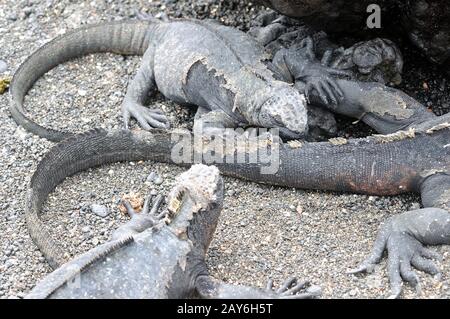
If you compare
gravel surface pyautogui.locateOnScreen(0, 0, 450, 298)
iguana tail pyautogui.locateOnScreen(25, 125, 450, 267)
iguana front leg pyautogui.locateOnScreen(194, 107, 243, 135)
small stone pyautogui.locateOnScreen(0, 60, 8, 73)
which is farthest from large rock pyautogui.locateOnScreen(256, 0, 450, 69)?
small stone pyautogui.locateOnScreen(0, 60, 8, 73)

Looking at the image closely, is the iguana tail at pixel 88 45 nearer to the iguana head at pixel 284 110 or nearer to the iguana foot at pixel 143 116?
the iguana foot at pixel 143 116

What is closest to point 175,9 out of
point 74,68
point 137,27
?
Answer: point 137,27

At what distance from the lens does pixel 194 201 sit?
4.00 meters

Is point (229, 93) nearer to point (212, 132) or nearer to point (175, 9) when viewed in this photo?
point (212, 132)

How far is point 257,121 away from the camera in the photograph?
5234 millimetres

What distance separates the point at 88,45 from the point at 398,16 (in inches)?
91.6

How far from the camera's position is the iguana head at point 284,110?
488 centimetres

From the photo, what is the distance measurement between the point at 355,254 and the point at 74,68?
2.71 m

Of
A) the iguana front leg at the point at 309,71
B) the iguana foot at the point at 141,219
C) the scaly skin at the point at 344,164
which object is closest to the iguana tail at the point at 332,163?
the scaly skin at the point at 344,164

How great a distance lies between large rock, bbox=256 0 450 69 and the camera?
469 cm

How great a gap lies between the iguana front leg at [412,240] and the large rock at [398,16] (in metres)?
Answer: 1.01

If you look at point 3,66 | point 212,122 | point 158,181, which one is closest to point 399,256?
point 158,181

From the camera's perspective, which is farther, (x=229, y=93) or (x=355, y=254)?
(x=229, y=93)

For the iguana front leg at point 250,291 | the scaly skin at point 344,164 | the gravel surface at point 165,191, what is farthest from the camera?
the scaly skin at point 344,164
